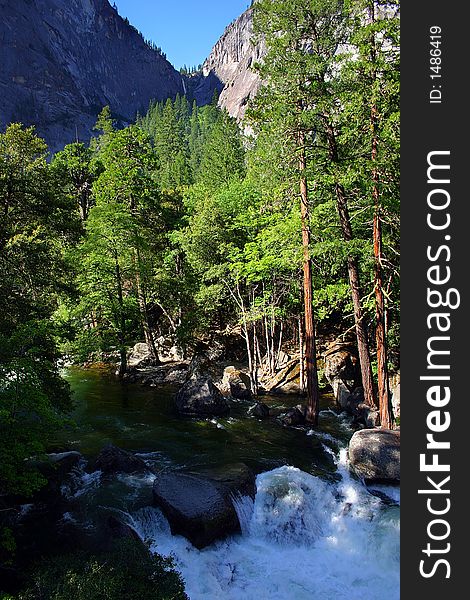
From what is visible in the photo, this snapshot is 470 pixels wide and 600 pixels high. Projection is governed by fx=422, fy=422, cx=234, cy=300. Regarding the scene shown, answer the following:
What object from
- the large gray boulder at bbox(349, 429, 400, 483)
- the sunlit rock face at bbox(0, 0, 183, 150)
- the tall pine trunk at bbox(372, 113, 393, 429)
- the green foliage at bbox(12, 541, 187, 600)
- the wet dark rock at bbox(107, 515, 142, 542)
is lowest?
the wet dark rock at bbox(107, 515, 142, 542)

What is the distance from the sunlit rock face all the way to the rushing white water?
122 m

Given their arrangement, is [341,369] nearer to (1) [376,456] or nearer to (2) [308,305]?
(2) [308,305]

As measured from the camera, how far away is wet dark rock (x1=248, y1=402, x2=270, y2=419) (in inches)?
666

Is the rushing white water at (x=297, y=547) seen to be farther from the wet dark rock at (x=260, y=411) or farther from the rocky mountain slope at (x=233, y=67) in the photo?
the rocky mountain slope at (x=233, y=67)

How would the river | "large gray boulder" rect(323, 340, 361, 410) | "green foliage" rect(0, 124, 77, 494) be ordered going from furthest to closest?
"large gray boulder" rect(323, 340, 361, 410) < "green foliage" rect(0, 124, 77, 494) < the river

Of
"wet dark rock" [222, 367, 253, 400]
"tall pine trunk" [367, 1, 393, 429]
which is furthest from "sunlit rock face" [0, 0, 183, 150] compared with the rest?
"tall pine trunk" [367, 1, 393, 429]

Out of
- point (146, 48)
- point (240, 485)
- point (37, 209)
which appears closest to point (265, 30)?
point (37, 209)

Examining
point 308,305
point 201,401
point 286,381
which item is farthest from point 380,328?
point 286,381

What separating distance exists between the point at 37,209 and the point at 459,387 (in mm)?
13281

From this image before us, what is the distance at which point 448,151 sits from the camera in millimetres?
4543

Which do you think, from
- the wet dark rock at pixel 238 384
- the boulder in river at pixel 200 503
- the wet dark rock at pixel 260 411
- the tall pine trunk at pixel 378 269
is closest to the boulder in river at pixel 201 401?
the wet dark rock at pixel 260 411

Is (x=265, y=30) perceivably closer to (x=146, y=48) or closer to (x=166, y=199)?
(x=166, y=199)

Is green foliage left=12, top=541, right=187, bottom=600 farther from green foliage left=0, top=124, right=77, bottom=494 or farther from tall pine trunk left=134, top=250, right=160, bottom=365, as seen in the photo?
tall pine trunk left=134, top=250, right=160, bottom=365

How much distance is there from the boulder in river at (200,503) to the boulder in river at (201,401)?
21.5ft
